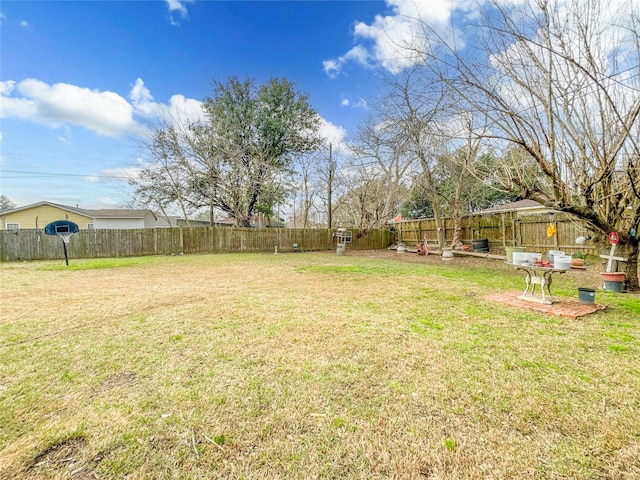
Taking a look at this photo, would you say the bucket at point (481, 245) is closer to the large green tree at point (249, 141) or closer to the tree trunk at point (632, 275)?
the tree trunk at point (632, 275)

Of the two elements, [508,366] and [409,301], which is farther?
[409,301]

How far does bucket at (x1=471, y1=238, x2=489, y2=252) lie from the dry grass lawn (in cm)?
701

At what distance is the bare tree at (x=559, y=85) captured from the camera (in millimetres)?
3545

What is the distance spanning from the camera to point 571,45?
11.8 ft

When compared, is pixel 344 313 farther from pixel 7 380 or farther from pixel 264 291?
pixel 7 380

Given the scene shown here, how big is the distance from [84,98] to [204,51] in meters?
6.54

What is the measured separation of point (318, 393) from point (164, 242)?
13703 mm

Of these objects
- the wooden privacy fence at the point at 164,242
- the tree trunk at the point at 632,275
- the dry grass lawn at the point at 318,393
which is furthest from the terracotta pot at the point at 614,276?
the wooden privacy fence at the point at 164,242

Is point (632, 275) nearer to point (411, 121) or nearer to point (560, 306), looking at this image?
point (560, 306)

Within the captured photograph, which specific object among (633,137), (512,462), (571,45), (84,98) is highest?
(84,98)

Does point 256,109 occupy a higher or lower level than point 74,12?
higher

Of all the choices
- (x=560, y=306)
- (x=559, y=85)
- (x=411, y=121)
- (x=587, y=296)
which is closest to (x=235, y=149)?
(x=411, y=121)

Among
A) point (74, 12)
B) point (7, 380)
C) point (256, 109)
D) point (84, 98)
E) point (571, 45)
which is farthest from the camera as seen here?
point (256, 109)

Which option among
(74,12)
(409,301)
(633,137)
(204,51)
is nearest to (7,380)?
→ (409,301)
